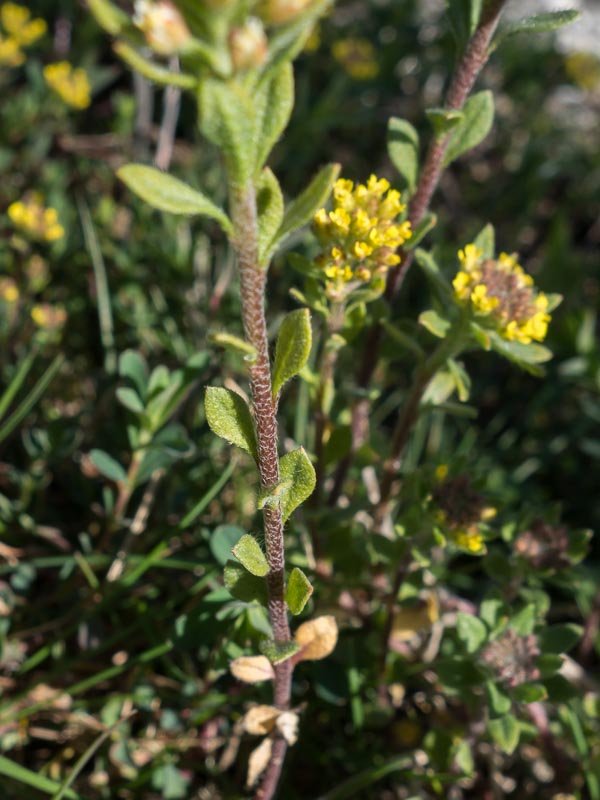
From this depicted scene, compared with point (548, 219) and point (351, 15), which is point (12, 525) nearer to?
point (548, 219)

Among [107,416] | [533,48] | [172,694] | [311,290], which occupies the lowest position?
[172,694]

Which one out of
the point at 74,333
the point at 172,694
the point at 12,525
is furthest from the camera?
the point at 74,333

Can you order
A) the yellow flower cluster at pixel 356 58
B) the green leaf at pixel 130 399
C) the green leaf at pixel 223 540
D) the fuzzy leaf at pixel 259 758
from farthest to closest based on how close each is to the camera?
1. the yellow flower cluster at pixel 356 58
2. the green leaf at pixel 130 399
3. the green leaf at pixel 223 540
4. the fuzzy leaf at pixel 259 758

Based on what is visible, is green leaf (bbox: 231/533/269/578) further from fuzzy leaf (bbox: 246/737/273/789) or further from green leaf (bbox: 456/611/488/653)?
green leaf (bbox: 456/611/488/653)

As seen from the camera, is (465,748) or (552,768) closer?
(465,748)

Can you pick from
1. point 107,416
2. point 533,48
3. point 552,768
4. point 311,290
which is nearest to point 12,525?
point 107,416

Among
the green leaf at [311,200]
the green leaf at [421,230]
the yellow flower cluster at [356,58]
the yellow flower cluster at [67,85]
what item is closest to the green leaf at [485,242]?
the green leaf at [421,230]

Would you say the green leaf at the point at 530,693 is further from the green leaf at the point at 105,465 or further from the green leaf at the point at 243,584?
the green leaf at the point at 105,465
